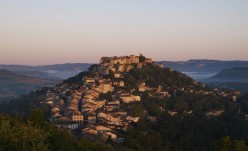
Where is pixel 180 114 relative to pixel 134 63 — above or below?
below

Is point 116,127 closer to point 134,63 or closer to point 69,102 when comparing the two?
point 69,102

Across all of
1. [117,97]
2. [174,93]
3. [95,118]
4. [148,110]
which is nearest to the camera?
[95,118]

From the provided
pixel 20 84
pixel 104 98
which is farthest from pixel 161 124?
pixel 20 84

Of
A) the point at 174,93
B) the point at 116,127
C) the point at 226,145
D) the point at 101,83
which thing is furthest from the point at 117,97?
the point at 226,145

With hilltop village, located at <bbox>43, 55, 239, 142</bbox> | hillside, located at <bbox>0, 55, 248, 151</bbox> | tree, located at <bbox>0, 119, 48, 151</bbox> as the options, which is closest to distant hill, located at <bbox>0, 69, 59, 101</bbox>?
hilltop village, located at <bbox>43, 55, 239, 142</bbox>

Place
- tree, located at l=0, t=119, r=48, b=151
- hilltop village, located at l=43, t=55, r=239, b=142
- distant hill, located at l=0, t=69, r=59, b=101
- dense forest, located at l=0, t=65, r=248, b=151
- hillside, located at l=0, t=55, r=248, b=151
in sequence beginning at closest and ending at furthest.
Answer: tree, located at l=0, t=119, r=48, b=151 < dense forest, located at l=0, t=65, r=248, b=151 < hillside, located at l=0, t=55, r=248, b=151 < hilltop village, located at l=43, t=55, r=239, b=142 < distant hill, located at l=0, t=69, r=59, b=101

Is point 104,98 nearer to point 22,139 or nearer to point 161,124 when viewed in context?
point 161,124

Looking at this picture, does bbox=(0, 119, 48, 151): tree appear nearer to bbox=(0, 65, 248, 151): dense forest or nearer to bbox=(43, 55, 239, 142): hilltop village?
bbox=(0, 65, 248, 151): dense forest
